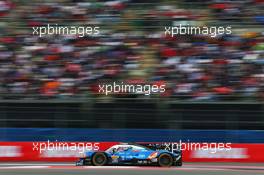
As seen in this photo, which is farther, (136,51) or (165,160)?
(136,51)

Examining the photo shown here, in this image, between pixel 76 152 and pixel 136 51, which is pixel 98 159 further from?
pixel 136 51

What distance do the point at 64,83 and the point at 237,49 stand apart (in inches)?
Result: 200

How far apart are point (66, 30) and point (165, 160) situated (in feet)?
19.5

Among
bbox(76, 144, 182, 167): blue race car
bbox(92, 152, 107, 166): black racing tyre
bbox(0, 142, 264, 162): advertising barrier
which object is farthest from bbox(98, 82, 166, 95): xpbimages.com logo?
bbox(92, 152, 107, 166): black racing tyre

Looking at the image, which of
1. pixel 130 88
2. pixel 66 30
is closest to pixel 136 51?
pixel 130 88

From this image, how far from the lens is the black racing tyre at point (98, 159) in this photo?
12406 mm

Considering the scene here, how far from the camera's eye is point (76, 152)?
1445 centimetres

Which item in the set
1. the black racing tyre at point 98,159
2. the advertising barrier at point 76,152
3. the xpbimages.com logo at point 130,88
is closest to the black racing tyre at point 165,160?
the black racing tyre at point 98,159

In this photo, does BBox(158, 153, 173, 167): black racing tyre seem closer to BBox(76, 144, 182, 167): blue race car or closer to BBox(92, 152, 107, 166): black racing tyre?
BBox(76, 144, 182, 167): blue race car

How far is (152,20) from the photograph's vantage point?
16234 mm

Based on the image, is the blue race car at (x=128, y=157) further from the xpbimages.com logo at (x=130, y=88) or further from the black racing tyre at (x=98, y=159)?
the xpbimages.com logo at (x=130, y=88)

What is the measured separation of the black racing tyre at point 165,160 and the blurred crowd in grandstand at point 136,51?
8.39ft

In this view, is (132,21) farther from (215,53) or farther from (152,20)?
(215,53)

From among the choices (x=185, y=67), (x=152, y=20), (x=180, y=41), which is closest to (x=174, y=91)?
(x=185, y=67)
